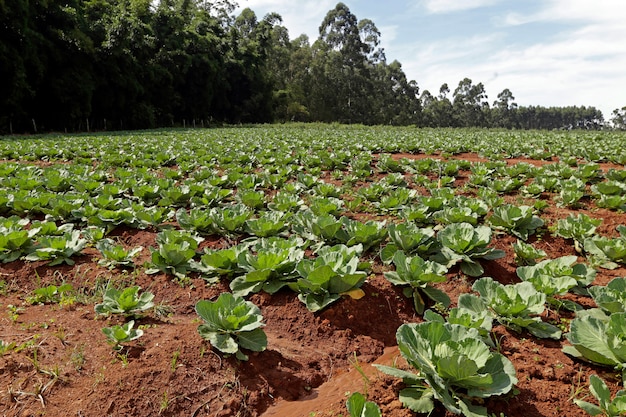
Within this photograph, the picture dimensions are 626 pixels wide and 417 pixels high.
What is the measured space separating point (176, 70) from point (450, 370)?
39.9m

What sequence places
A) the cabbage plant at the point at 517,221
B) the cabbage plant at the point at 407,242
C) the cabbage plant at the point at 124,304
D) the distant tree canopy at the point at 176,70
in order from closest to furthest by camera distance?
the cabbage plant at the point at 124,304 < the cabbage plant at the point at 407,242 < the cabbage plant at the point at 517,221 < the distant tree canopy at the point at 176,70

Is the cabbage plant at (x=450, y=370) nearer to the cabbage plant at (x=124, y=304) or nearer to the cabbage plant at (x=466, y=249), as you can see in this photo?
the cabbage plant at (x=466, y=249)

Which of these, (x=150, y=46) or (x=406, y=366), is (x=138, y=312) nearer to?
(x=406, y=366)

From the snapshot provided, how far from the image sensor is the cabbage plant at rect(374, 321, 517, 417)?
2.03 m

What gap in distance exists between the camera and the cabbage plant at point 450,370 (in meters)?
2.03

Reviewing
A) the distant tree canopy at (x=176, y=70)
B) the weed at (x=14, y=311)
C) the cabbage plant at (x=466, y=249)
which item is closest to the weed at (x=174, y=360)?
the weed at (x=14, y=311)

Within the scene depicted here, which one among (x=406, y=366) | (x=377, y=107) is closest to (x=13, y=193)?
(x=406, y=366)

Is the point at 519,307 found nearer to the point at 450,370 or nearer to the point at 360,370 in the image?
the point at 450,370

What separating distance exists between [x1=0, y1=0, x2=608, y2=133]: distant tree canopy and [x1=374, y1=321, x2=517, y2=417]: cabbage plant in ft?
90.0

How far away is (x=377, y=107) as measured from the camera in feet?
211

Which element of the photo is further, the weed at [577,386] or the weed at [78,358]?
the weed at [78,358]

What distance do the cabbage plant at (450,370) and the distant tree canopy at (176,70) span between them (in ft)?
90.0

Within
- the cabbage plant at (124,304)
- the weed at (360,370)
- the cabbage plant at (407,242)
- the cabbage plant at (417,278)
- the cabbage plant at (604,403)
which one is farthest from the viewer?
the cabbage plant at (407,242)

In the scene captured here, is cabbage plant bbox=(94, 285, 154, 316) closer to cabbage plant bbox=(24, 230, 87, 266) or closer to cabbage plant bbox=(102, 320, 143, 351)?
cabbage plant bbox=(102, 320, 143, 351)
